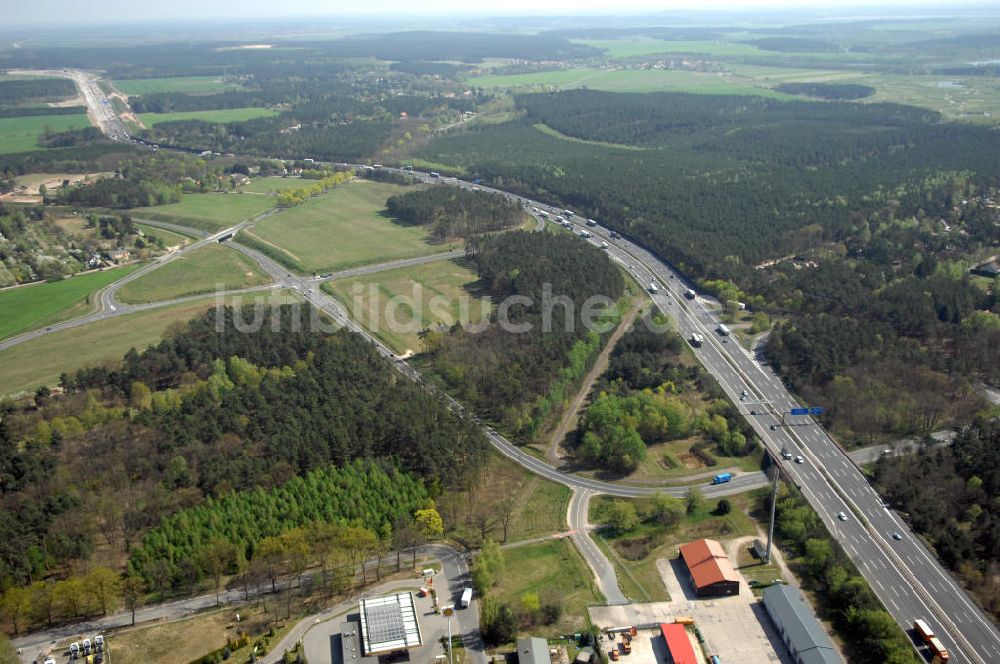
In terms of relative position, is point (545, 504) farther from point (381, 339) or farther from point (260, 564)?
point (381, 339)

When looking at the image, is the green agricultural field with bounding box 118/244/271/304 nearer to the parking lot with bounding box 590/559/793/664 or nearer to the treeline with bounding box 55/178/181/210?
the treeline with bounding box 55/178/181/210

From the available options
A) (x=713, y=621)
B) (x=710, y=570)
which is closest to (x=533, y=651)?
(x=713, y=621)

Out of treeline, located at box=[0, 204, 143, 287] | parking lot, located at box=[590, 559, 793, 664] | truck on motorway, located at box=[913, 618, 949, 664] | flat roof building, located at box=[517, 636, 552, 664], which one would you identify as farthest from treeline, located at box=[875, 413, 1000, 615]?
treeline, located at box=[0, 204, 143, 287]

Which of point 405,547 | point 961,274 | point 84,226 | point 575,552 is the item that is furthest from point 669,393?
point 84,226

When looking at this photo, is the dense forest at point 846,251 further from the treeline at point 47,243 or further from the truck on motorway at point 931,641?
the treeline at point 47,243

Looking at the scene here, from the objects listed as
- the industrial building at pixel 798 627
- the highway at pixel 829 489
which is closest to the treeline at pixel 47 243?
the highway at pixel 829 489

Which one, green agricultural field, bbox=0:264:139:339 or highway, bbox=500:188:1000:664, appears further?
green agricultural field, bbox=0:264:139:339

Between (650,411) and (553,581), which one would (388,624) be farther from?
(650,411)
